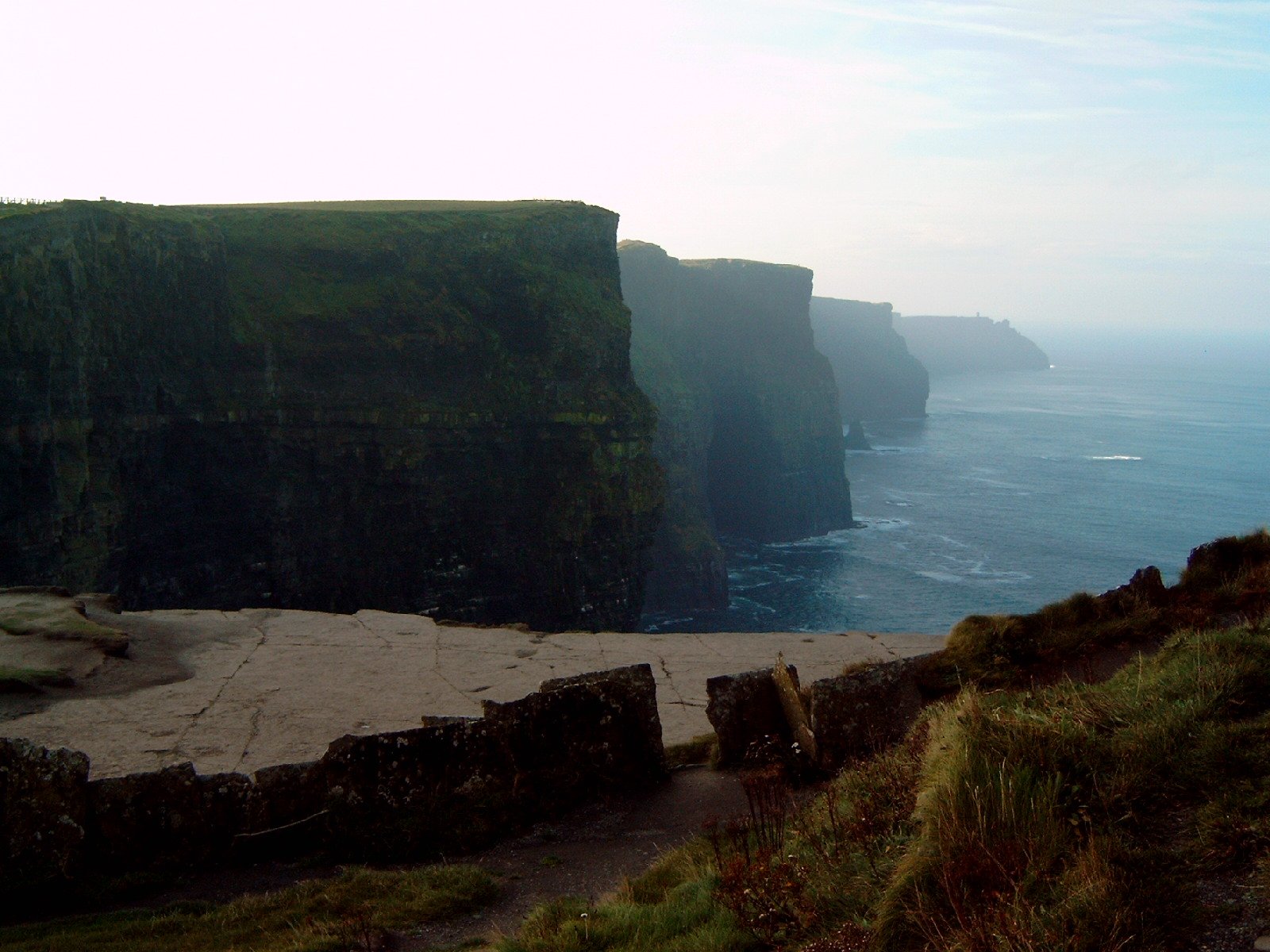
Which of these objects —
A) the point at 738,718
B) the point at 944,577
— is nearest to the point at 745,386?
the point at 944,577

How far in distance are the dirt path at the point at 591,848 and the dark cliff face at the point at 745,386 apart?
73.8 meters

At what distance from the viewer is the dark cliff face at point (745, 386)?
88.8 metres

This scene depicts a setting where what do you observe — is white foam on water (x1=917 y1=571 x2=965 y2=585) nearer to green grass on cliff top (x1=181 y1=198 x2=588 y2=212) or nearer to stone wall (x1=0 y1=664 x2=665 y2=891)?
green grass on cliff top (x1=181 y1=198 x2=588 y2=212)

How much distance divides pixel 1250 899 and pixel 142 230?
133ft

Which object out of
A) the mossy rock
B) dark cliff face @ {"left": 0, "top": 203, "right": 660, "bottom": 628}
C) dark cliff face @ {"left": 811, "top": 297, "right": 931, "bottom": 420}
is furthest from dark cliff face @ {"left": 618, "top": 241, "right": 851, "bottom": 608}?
the mossy rock

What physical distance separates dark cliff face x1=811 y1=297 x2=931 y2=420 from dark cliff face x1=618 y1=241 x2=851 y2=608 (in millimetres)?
47822

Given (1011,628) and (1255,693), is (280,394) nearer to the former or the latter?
(1011,628)

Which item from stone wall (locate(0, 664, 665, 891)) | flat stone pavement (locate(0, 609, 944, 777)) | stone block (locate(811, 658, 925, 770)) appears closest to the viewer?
stone wall (locate(0, 664, 665, 891))

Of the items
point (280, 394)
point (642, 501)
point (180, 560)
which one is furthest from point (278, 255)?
point (642, 501)

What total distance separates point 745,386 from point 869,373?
199ft

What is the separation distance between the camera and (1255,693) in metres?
6.48

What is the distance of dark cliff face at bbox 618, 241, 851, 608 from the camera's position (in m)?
88.8

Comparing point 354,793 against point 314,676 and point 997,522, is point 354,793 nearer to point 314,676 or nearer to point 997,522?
point 314,676

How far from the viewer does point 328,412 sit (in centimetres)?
4422
